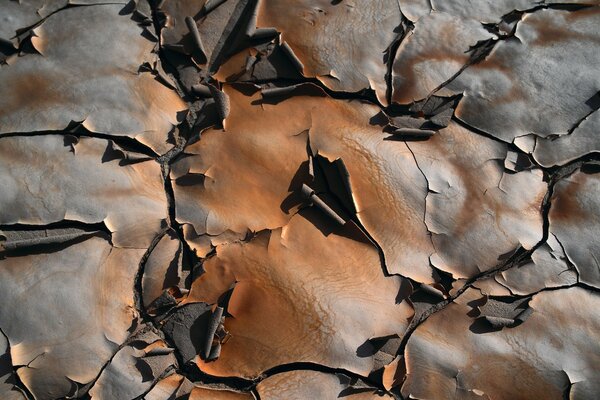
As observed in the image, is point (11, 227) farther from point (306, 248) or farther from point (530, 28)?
point (530, 28)

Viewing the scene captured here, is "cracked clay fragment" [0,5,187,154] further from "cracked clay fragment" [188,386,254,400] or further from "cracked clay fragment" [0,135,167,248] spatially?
"cracked clay fragment" [188,386,254,400]

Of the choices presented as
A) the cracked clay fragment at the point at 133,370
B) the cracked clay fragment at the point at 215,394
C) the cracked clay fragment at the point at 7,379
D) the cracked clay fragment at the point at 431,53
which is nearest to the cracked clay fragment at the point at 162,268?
the cracked clay fragment at the point at 133,370

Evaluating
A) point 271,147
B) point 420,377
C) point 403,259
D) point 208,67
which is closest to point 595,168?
point 403,259

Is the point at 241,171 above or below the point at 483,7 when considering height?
below

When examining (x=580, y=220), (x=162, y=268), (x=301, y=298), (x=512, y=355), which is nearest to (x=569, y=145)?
(x=580, y=220)

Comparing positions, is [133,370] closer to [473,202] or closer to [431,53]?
[473,202]

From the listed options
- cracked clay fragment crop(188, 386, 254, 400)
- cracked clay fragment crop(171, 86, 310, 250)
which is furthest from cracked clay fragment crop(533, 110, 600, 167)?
cracked clay fragment crop(188, 386, 254, 400)
